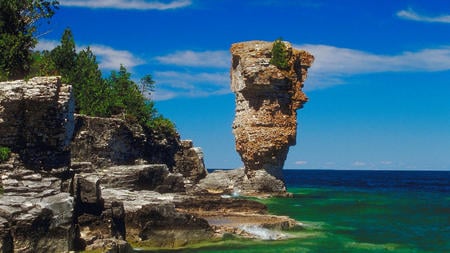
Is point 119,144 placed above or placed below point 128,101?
below

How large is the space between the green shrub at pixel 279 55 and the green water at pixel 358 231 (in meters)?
13.8

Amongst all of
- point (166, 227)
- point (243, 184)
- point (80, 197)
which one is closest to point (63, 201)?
point (80, 197)

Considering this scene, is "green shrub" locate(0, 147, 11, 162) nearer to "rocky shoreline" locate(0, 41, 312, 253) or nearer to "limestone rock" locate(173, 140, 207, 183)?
"rocky shoreline" locate(0, 41, 312, 253)

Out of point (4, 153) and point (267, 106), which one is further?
point (267, 106)

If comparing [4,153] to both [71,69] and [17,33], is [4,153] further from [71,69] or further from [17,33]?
[71,69]

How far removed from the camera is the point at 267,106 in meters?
53.9

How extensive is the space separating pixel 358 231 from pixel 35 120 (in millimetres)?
18284

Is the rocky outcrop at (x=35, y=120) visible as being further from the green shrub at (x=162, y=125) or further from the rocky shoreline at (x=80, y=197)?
the green shrub at (x=162, y=125)

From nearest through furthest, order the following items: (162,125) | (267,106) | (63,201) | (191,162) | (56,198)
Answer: (63,201) < (56,198) < (162,125) < (267,106) < (191,162)

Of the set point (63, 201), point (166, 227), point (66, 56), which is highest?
point (66, 56)

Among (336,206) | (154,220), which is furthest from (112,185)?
(336,206)

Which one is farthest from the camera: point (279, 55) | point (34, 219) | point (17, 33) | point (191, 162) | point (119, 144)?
point (191, 162)

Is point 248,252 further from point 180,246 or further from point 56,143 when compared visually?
point 56,143

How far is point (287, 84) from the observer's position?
5378 centimetres
